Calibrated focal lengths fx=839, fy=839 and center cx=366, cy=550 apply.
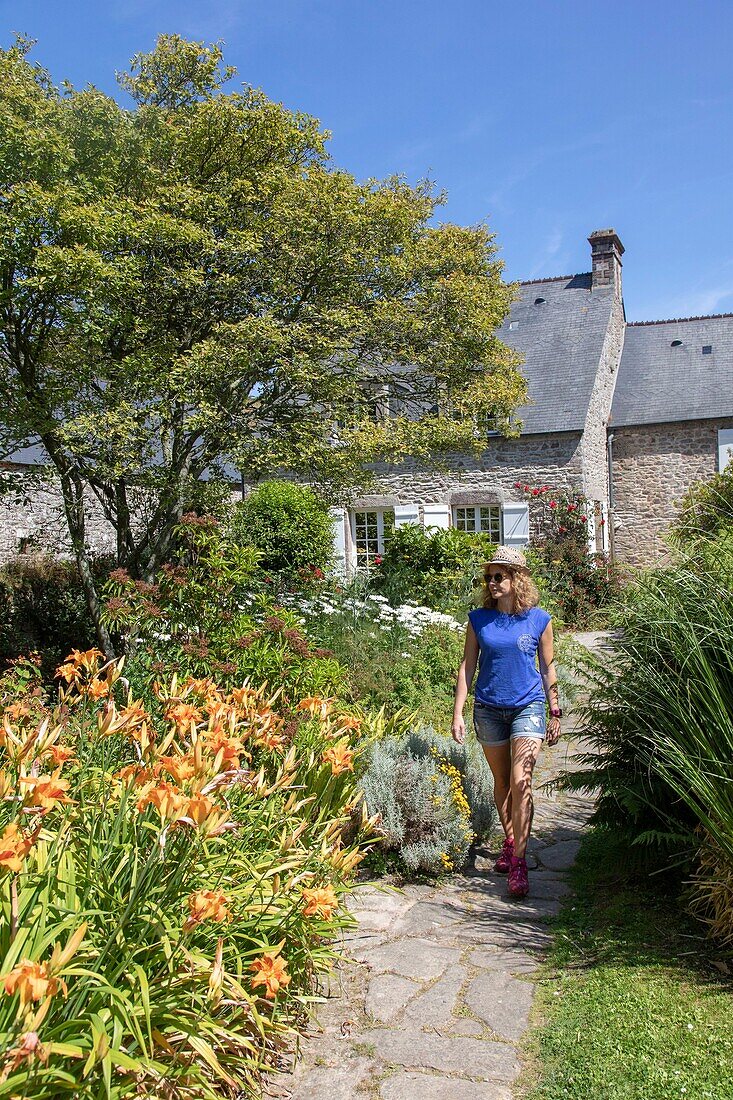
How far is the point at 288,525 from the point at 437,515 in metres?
5.05

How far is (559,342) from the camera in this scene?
1777 centimetres

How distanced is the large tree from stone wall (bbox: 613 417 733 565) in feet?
29.4

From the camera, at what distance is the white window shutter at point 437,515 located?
52.8ft

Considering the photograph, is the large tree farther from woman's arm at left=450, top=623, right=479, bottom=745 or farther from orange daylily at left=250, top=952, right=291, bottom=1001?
orange daylily at left=250, top=952, right=291, bottom=1001

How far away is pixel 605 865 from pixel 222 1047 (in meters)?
2.40

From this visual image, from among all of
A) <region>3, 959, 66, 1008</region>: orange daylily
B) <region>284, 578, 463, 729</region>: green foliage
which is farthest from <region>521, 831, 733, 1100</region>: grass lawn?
<region>284, 578, 463, 729</region>: green foliage

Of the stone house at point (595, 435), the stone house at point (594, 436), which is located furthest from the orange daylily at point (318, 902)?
the stone house at point (594, 436)

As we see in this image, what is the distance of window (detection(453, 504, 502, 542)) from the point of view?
16562mm

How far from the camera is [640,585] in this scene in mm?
3969

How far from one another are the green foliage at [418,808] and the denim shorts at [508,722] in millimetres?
323

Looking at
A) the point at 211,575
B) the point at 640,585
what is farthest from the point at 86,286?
the point at 640,585

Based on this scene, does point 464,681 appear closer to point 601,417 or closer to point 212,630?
point 212,630

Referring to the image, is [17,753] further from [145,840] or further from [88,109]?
[88,109]

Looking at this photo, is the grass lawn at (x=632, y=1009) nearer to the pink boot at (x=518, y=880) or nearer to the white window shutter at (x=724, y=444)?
the pink boot at (x=518, y=880)
